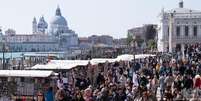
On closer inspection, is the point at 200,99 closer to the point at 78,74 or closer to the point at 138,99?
the point at 138,99

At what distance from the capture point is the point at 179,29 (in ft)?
292

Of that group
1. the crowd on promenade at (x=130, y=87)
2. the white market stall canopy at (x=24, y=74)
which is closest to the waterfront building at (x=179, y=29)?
the crowd on promenade at (x=130, y=87)

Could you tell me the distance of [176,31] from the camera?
291 ft

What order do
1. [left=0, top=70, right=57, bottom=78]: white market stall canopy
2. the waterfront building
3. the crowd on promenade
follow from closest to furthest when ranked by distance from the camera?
the crowd on promenade, [left=0, top=70, right=57, bottom=78]: white market stall canopy, the waterfront building

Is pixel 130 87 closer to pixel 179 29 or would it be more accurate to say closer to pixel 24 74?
pixel 24 74

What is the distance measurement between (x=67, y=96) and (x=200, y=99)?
3.82 metres

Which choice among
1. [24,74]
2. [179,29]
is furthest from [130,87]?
[179,29]

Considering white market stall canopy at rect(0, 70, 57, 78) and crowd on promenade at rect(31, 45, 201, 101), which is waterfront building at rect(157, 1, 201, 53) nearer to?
crowd on promenade at rect(31, 45, 201, 101)

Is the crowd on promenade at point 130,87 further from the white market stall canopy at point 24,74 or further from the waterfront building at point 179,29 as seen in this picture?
the waterfront building at point 179,29

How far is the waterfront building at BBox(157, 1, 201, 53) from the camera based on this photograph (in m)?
87.7

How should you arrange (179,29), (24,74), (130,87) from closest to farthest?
(24,74) < (130,87) < (179,29)

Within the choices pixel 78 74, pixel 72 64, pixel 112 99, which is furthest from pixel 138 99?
pixel 72 64

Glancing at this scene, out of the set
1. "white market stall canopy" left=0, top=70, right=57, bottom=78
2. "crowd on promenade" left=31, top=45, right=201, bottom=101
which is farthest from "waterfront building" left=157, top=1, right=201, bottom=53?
"white market stall canopy" left=0, top=70, right=57, bottom=78

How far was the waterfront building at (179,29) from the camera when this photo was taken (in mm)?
87688
